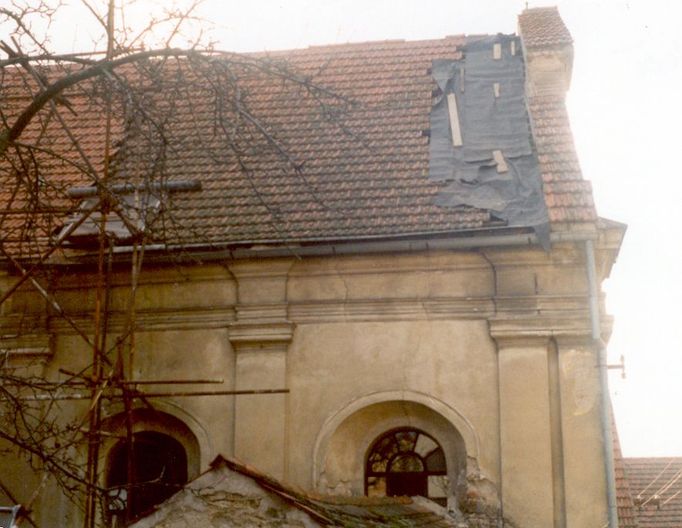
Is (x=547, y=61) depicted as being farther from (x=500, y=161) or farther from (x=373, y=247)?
(x=373, y=247)

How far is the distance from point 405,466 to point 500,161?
11.9 ft

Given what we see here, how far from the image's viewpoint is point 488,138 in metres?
12.2

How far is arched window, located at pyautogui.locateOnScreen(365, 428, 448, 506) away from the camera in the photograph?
35.2ft

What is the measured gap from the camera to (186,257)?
1085 centimetres

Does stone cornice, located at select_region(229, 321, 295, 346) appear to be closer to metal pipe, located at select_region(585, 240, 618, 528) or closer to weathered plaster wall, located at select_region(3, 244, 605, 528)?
weathered plaster wall, located at select_region(3, 244, 605, 528)

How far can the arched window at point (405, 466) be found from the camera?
10719 millimetres

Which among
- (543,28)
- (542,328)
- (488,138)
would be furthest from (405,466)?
(543,28)

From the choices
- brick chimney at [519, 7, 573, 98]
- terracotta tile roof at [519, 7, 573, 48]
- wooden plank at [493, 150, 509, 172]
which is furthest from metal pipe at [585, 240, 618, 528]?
terracotta tile roof at [519, 7, 573, 48]

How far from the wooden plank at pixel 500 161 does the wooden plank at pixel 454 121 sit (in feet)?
1.53

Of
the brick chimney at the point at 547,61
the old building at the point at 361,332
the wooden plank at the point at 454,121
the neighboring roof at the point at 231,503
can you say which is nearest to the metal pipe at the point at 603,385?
the old building at the point at 361,332

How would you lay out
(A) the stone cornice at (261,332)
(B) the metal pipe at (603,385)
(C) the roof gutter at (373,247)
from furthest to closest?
(A) the stone cornice at (261,332) < (C) the roof gutter at (373,247) < (B) the metal pipe at (603,385)

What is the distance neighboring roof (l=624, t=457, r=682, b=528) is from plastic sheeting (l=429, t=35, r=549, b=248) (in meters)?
13.6

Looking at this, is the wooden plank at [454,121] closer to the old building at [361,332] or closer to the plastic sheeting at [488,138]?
the plastic sheeting at [488,138]

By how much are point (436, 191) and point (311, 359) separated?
2360mm
